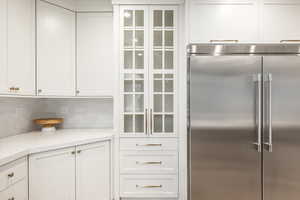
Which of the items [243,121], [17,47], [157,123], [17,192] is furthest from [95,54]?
[243,121]

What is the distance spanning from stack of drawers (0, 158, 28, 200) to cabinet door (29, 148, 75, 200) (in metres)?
0.07

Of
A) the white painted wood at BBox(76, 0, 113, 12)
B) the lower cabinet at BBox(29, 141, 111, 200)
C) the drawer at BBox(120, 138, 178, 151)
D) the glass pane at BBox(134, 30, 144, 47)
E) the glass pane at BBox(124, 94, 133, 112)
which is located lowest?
the lower cabinet at BBox(29, 141, 111, 200)

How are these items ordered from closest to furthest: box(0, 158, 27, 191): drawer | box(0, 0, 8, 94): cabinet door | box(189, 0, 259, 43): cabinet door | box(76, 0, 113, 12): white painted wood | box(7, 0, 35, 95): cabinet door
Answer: box(0, 158, 27, 191): drawer
box(0, 0, 8, 94): cabinet door
box(7, 0, 35, 95): cabinet door
box(189, 0, 259, 43): cabinet door
box(76, 0, 113, 12): white painted wood

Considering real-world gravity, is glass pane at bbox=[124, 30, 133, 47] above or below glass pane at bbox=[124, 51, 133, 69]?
above

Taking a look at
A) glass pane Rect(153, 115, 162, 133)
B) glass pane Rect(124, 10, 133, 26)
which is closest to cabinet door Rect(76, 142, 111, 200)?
glass pane Rect(153, 115, 162, 133)

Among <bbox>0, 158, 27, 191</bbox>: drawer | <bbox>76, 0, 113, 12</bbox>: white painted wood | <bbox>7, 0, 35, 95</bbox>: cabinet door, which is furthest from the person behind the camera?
<bbox>76, 0, 113, 12</bbox>: white painted wood

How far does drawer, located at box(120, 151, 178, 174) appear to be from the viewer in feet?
7.29

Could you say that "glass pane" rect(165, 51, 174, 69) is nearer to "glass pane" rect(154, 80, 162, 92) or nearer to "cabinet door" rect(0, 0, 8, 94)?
"glass pane" rect(154, 80, 162, 92)

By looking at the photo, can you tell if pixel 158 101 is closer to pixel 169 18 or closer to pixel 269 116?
pixel 169 18

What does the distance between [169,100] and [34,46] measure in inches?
60.1

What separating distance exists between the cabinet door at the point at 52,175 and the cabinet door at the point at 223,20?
1.69 m

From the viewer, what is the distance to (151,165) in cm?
222

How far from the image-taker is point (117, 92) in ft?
7.34

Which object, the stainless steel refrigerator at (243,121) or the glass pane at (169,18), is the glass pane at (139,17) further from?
the stainless steel refrigerator at (243,121)
